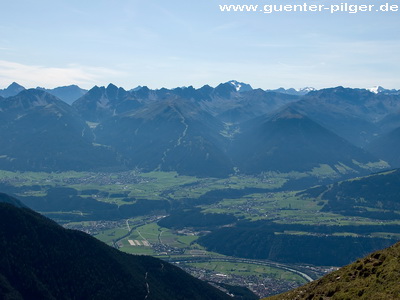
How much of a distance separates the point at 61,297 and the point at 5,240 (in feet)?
108

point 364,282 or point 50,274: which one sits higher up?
point 364,282

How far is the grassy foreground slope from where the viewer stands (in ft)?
269

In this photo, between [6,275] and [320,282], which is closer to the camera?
[320,282]

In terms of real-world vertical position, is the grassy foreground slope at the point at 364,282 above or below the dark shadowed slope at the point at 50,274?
above

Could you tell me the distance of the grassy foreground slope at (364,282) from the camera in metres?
81.9

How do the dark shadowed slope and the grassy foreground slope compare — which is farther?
the dark shadowed slope

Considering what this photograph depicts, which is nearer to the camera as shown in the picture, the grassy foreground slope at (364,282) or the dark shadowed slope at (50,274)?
the grassy foreground slope at (364,282)

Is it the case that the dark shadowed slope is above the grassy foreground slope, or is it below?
below

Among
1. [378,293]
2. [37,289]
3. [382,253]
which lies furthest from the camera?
[37,289]

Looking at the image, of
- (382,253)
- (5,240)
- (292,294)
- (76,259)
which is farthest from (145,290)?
(382,253)

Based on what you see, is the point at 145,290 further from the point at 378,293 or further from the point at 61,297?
the point at 378,293

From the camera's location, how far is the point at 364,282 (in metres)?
86.9

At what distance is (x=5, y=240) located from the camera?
188625 millimetres

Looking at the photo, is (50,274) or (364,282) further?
(50,274)
